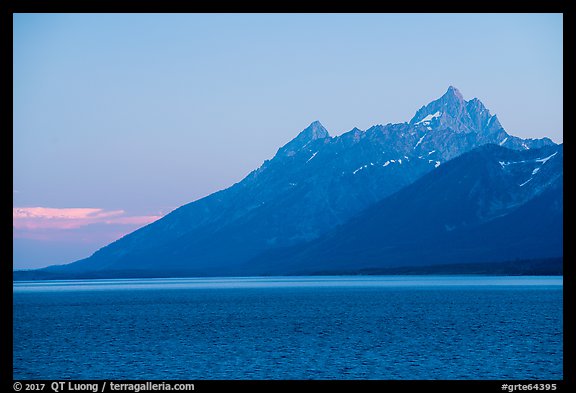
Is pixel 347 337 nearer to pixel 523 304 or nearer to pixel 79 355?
pixel 79 355

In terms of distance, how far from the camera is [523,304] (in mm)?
168500

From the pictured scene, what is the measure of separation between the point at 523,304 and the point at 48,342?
334 ft

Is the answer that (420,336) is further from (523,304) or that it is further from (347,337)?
(523,304)

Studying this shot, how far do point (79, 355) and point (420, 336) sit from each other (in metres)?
36.5
